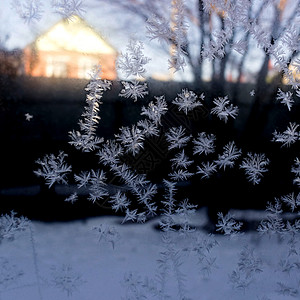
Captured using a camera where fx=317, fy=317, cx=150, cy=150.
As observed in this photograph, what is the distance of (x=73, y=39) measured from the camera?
0.86 meters

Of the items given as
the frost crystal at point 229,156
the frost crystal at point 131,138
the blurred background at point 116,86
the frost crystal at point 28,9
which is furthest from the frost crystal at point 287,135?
the frost crystal at point 28,9

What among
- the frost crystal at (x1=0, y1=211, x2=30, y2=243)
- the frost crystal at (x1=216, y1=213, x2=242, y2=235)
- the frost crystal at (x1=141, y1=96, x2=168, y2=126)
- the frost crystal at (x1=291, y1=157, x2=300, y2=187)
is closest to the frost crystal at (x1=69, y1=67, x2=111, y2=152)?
the frost crystal at (x1=141, y1=96, x2=168, y2=126)

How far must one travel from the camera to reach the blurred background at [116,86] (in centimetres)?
85

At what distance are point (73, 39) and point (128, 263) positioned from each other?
66cm

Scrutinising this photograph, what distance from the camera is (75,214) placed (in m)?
0.92

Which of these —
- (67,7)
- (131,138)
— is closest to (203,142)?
(131,138)

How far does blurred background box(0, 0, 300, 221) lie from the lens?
854 mm

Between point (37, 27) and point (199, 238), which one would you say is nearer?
point (37, 27)

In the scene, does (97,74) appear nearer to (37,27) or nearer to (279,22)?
(37,27)

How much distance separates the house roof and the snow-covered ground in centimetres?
48

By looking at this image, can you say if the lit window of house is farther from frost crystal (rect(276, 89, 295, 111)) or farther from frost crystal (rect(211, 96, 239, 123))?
frost crystal (rect(276, 89, 295, 111))

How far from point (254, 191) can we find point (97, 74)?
0.57 meters

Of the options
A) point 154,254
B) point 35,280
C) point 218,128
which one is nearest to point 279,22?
point 218,128

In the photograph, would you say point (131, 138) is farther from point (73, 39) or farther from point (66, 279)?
point (66, 279)
